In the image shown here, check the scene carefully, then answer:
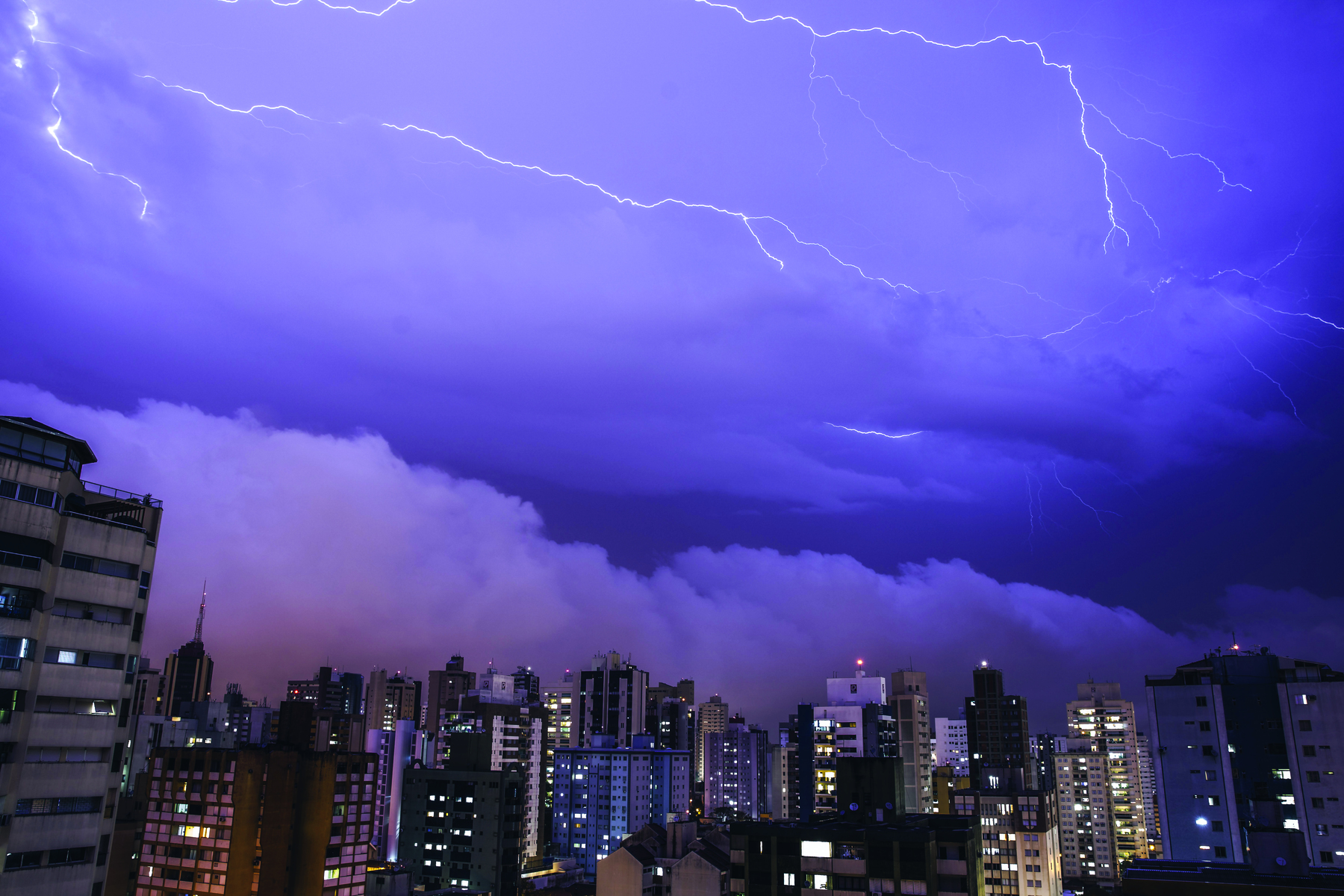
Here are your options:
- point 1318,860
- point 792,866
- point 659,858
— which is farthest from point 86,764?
point 1318,860

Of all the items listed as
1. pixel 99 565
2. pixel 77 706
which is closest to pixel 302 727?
pixel 77 706

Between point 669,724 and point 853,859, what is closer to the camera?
point 853,859

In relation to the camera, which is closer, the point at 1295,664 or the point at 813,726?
the point at 1295,664

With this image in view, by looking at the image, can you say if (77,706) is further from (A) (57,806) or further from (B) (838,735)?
(B) (838,735)

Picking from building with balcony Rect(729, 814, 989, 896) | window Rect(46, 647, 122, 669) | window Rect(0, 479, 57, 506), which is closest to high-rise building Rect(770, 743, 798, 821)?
building with balcony Rect(729, 814, 989, 896)

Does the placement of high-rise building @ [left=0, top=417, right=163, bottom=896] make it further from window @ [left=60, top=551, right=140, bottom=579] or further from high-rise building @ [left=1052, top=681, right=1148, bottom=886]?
high-rise building @ [left=1052, top=681, right=1148, bottom=886]

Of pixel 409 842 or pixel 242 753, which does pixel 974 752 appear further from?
pixel 242 753
